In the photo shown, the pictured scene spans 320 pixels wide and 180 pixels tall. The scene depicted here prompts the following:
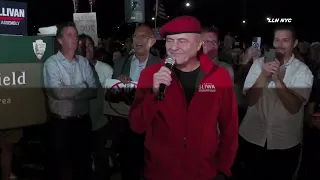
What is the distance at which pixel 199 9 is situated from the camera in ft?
135

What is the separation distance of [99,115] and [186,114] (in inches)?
110

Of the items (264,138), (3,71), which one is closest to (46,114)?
(3,71)

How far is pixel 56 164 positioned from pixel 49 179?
1.74 feet

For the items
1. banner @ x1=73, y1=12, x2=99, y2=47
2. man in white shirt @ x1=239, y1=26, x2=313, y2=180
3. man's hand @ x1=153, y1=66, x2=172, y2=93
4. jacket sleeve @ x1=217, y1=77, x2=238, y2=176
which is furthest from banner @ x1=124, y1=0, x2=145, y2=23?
man's hand @ x1=153, y1=66, x2=172, y2=93

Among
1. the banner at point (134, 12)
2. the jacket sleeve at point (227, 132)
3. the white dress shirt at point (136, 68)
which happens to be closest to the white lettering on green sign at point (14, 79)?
the white dress shirt at point (136, 68)

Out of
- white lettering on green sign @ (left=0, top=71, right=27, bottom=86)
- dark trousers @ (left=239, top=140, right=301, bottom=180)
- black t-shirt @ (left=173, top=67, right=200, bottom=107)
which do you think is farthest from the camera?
white lettering on green sign @ (left=0, top=71, right=27, bottom=86)

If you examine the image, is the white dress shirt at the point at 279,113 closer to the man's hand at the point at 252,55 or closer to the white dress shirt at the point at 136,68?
the man's hand at the point at 252,55

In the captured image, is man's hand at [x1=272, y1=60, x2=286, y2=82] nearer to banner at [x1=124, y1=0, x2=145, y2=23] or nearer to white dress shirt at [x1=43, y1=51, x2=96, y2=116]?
white dress shirt at [x1=43, y1=51, x2=96, y2=116]

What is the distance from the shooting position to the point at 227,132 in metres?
3.23

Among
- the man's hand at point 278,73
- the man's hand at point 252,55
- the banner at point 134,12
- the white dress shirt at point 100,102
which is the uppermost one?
the banner at point 134,12

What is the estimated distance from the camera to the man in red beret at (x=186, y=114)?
9.97 ft

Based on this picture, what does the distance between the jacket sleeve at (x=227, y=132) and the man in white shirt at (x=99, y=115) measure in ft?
8.07

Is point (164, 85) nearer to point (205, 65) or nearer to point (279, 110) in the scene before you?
point (205, 65)

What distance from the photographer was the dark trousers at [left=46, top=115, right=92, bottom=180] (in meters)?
5.03
